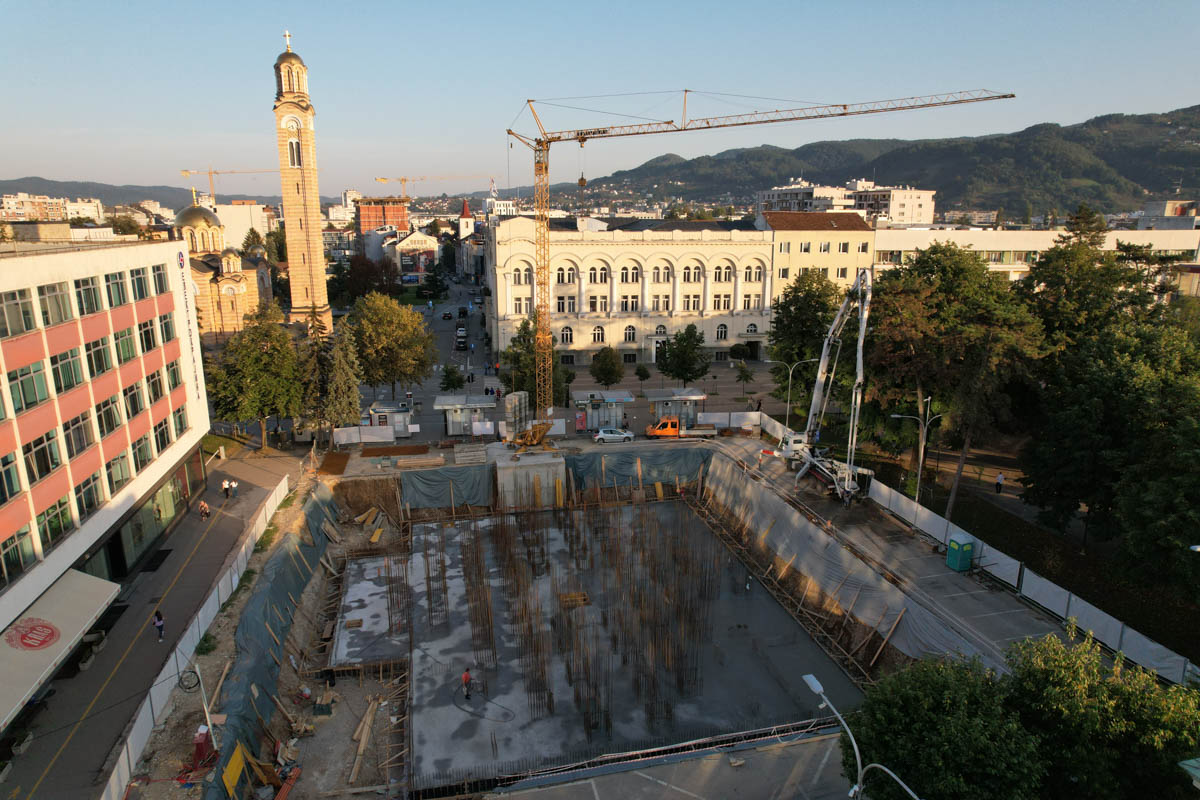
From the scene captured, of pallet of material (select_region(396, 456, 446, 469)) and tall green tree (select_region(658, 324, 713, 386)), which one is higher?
tall green tree (select_region(658, 324, 713, 386))

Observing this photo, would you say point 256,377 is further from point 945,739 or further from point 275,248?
point 275,248

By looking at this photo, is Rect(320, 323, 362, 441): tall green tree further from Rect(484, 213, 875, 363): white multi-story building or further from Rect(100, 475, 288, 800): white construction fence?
Rect(484, 213, 875, 363): white multi-story building

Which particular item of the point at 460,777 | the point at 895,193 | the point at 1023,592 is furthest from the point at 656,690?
the point at 895,193

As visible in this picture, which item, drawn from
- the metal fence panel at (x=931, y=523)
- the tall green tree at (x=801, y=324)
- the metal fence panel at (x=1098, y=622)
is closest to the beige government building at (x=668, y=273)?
the tall green tree at (x=801, y=324)

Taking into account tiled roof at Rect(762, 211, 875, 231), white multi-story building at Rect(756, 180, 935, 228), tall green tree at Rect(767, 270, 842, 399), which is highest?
white multi-story building at Rect(756, 180, 935, 228)

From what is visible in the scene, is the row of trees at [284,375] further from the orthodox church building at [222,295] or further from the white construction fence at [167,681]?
the orthodox church building at [222,295]

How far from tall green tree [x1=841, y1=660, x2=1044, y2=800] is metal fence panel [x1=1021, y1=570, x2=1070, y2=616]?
886cm

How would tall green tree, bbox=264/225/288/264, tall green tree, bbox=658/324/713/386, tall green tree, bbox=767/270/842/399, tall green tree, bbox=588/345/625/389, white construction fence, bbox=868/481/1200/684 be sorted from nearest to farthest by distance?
white construction fence, bbox=868/481/1200/684
tall green tree, bbox=767/270/842/399
tall green tree, bbox=658/324/713/386
tall green tree, bbox=588/345/625/389
tall green tree, bbox=264/225/288/264

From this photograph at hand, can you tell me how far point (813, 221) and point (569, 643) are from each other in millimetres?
46319

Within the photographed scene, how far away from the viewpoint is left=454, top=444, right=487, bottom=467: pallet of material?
34.3 metres

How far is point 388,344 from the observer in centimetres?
4125

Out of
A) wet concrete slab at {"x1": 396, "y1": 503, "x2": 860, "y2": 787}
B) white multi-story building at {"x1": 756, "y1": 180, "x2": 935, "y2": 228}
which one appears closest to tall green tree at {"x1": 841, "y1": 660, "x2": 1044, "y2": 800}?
wet concrete slab at {"x1": 396, "y1": 503, "x2": 860, "y2": 787}

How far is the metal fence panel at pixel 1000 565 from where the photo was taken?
2158 cm

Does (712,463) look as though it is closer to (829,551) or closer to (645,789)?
(829,551)
